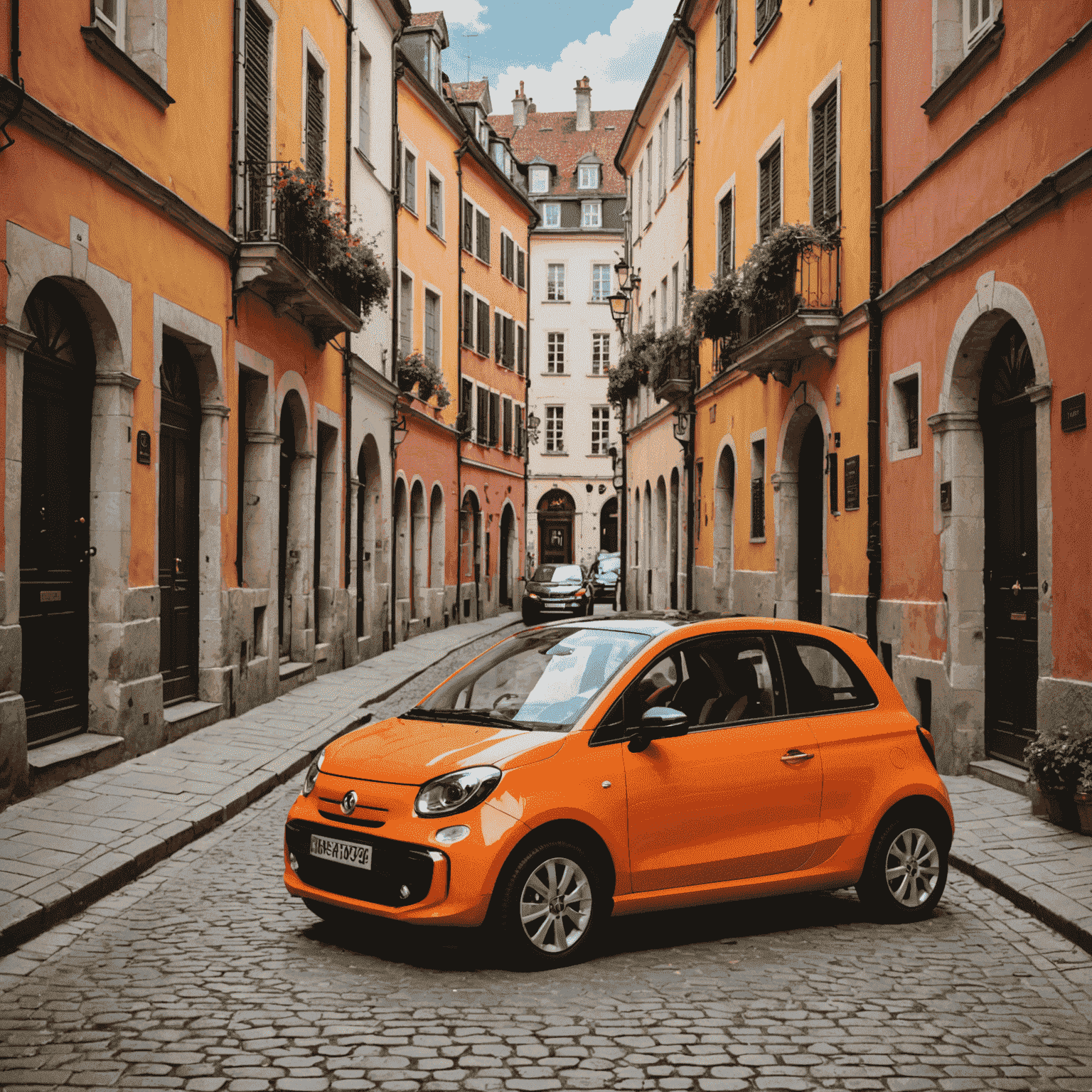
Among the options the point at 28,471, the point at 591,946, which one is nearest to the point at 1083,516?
the point at 591,946

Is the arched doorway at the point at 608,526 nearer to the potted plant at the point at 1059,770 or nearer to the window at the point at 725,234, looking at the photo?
the window at the point at 725,234

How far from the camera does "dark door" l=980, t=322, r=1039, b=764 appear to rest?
1076cm

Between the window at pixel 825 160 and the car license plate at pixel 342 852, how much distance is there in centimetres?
1205

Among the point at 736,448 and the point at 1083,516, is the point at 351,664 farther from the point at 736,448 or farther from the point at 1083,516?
the point at 1083,516

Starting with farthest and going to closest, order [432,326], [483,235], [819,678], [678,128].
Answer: [483,235], [432,326], [678,128], [819,678]

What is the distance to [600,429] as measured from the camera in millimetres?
58219

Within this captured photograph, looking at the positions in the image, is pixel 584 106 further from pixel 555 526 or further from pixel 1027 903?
pixel 1027 903

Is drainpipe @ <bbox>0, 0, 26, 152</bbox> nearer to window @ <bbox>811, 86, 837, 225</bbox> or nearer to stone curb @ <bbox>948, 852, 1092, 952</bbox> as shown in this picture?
stone curb @ <bbox>948, 852, 1092, 952</bbox>

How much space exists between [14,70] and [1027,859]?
831 centimetres

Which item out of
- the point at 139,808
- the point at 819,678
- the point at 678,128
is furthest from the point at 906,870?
the point at 678,128

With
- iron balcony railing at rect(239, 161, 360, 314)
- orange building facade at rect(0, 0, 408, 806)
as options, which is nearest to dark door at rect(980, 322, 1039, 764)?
orange building facade at rect(0, 0, 408, 806)

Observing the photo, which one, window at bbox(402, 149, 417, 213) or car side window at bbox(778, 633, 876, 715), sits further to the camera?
window at bbox(402, 149, 417, 213)

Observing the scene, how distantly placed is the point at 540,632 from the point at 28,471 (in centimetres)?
479

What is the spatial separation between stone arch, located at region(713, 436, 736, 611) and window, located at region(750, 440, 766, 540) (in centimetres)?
195
